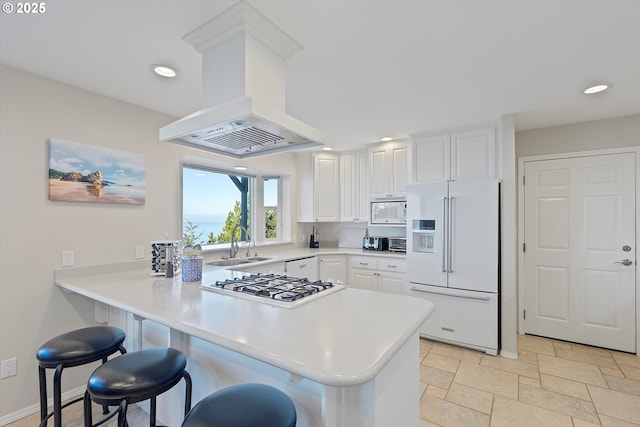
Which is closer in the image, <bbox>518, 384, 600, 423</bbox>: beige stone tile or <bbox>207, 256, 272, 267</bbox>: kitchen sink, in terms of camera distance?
<bbox>518, 384, 600, 423</bbox>: beige stone tile

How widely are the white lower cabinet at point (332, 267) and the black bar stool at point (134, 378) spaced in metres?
2.77

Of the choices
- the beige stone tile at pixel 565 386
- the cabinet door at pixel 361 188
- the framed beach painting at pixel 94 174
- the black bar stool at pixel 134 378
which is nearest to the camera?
the black bar stool at pixel 134 378

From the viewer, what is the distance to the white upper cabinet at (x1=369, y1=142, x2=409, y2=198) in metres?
3.86

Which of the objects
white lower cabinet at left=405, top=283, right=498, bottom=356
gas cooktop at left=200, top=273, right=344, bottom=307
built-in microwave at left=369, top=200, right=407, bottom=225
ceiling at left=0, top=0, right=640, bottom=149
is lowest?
white lower cabinet at left=405, top=283, right=498, bottom=356

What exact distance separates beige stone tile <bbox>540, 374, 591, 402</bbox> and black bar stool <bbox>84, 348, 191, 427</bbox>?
9.07ft

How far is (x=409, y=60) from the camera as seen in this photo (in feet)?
6.27

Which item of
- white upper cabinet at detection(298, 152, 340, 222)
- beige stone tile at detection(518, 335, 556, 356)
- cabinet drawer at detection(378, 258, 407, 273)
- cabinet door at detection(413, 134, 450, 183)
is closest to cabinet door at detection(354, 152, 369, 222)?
white upper cabinet at detection(298, 152, 340, 222)

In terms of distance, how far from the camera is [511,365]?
8.93 feet

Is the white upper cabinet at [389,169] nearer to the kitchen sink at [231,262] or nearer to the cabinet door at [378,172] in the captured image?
the cabinet door at [378,172]

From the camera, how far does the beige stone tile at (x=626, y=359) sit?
2734mm

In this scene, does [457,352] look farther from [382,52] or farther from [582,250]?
[382,52]

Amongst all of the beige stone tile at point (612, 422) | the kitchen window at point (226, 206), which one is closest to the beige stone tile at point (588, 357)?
the beige stone tile at point (612, 422)

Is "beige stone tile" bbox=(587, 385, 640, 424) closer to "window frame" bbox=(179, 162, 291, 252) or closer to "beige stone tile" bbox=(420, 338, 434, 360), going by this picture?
"beige stone tile" bbox=(420, 338, 434, 360)

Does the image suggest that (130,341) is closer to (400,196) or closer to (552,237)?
(400,196)
